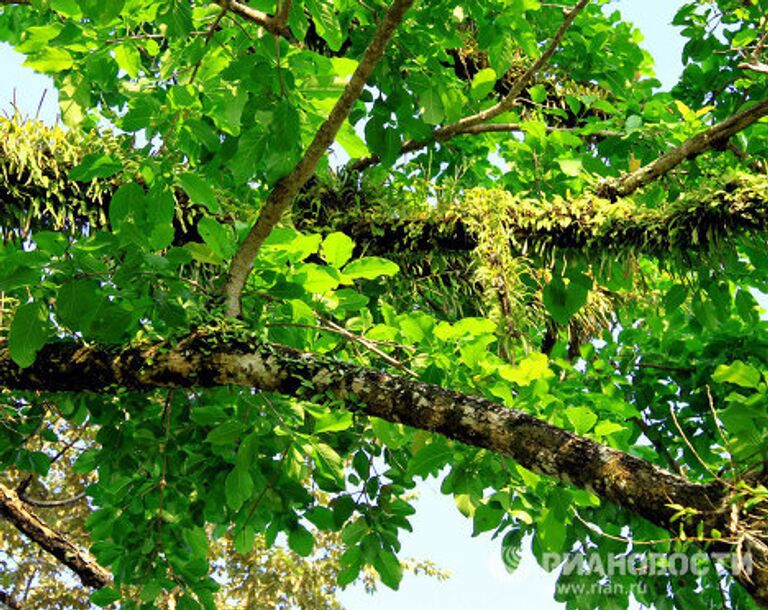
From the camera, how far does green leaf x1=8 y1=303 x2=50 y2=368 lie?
2.76 m

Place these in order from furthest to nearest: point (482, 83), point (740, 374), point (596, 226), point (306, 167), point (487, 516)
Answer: point (596, 226) → point (482, 83) → point (487, 516) → point (306, 167) → point (740, 374)

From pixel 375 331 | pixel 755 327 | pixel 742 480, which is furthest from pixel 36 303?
pixel 755 327

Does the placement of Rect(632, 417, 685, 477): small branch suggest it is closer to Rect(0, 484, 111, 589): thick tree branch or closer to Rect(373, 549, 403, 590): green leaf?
Rect(373, 549, 403, 590): green leaf

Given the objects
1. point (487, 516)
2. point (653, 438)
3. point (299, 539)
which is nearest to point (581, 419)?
point (487, 516)

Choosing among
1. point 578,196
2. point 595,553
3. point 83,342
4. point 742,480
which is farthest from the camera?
point 578,196

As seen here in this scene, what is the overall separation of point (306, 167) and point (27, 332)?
40.0 inches

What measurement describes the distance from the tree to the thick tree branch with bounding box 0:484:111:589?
22 mm

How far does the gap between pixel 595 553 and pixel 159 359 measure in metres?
1.83

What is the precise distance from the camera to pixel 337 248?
3066 millimetres

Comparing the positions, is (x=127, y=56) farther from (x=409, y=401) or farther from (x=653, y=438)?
(x=653, y=438)

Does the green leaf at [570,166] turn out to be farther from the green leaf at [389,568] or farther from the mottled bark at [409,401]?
the green leaf at [389,568]

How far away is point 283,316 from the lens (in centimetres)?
334

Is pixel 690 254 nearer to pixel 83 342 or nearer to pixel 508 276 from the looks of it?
pixel 508 276

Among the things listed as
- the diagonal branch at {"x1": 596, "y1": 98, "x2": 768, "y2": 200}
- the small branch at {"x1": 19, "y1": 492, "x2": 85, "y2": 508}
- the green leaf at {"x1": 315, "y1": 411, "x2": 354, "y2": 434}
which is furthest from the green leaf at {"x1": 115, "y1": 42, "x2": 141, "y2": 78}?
the small branch at {"x1": 19, "y1": 492, "x2": 85, "y2": 508}
